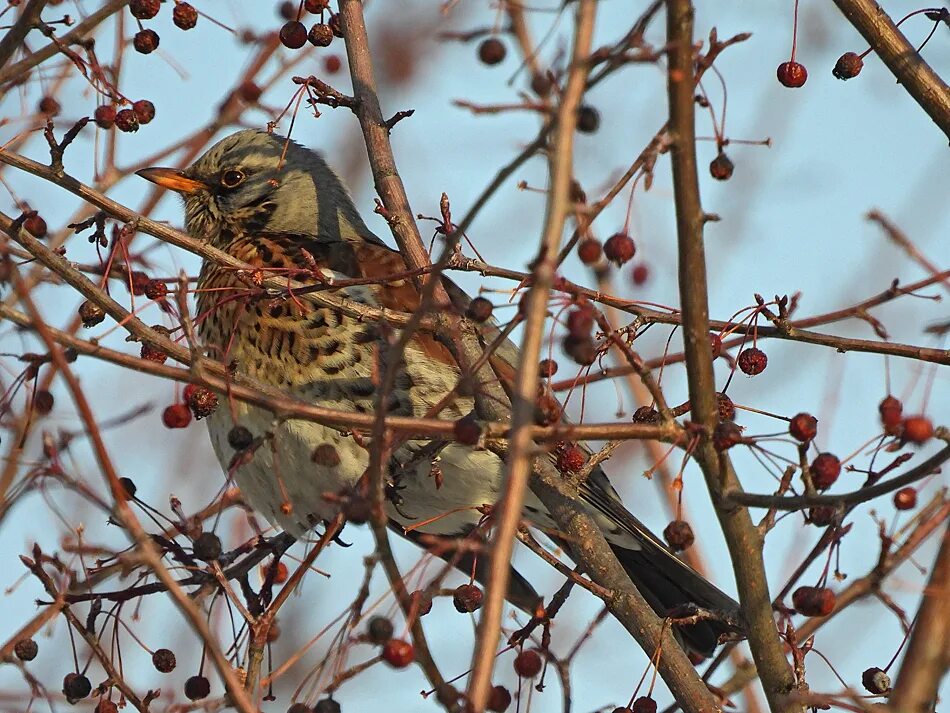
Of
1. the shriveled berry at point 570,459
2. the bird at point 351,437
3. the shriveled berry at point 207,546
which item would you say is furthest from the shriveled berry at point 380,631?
the bird at point 351,437

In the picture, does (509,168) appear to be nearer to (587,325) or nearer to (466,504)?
(587,325)

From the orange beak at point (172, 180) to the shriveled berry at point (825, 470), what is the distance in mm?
3586

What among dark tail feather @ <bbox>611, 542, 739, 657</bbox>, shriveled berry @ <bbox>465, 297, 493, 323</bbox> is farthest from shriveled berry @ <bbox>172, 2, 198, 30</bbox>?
dark tail feather @ <bbox>611, 542, 739, 657</bbox>

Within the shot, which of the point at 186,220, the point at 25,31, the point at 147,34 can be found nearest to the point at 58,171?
the point at 25,31

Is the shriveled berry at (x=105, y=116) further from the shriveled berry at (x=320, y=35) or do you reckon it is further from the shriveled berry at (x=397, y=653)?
the shriveled berry at (x=397, y=653)

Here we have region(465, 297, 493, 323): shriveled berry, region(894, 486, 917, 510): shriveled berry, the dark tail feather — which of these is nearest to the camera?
region(465, 297, 493, 323): shriveled berry

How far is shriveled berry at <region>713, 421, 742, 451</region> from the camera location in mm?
2516

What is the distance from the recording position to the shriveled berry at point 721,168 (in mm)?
3016

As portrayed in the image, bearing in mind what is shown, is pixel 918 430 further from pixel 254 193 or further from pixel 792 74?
pixel 254 193

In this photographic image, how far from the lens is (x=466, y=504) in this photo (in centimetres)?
486

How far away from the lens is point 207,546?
119 inches

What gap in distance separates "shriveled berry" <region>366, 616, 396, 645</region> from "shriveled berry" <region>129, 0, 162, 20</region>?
6.46ft

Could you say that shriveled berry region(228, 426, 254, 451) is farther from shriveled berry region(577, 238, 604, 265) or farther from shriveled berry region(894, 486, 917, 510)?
shriveled berry region(894, 486, 917, 510)

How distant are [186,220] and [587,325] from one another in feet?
13.1
